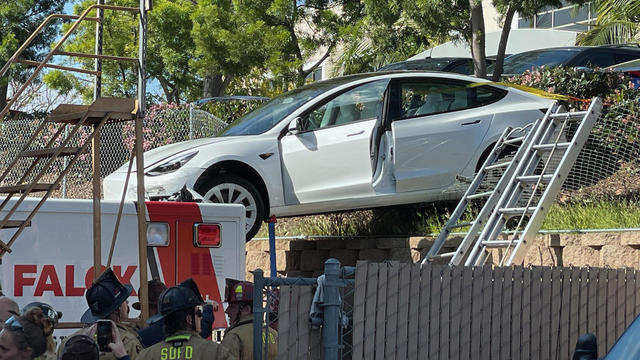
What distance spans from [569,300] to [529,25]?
1102 inches

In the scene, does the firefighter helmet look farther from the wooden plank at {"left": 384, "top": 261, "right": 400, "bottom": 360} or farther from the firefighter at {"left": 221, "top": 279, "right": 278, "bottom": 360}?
the wooden plank at {"left": 384, "top": 261, "right": 400, "bottom": 360}

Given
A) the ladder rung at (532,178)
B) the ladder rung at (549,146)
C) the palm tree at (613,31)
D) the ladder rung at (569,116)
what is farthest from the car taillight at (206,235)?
the palm tree at (613,31)

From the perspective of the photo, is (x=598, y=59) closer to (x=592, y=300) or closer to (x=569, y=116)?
(x=569, y=116)

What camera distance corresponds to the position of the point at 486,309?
601cm

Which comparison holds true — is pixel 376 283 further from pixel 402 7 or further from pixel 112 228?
pixel 402 7

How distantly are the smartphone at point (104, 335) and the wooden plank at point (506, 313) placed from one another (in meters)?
2.54

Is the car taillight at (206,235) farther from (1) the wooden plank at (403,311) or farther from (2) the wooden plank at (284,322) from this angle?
(2) the wooden plank at (284,322)

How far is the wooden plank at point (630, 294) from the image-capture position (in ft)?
22.8

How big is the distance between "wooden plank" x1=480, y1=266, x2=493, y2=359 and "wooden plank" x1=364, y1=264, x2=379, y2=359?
0.91 metres

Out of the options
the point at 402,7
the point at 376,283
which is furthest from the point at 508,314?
the point at 402,7

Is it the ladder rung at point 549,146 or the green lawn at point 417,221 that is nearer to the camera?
the ladder rung at point 549,146

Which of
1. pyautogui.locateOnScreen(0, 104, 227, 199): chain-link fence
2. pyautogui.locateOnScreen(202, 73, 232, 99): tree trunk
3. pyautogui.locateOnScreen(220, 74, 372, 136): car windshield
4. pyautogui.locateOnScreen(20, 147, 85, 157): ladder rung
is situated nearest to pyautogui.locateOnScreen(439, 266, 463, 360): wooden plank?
pyautogui.locateOnScreen(20, 147, 85, 157): ladder rung

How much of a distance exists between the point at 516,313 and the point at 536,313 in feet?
0.62

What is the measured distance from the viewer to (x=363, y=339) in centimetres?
537
